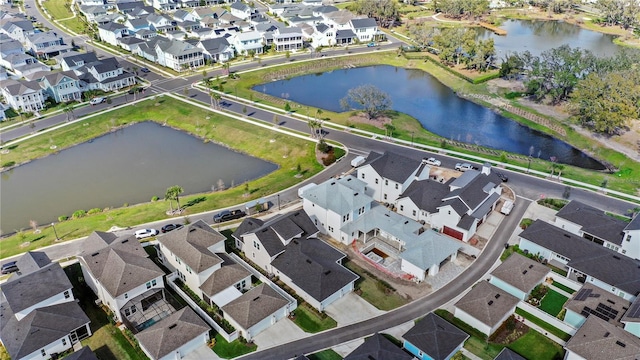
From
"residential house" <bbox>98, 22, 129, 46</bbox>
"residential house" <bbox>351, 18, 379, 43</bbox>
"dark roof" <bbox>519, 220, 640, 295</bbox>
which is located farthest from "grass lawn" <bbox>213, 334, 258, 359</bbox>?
"residential house" <bbox>98, 22, 129, 46</bbox>

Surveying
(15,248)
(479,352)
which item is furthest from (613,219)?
(15,248)

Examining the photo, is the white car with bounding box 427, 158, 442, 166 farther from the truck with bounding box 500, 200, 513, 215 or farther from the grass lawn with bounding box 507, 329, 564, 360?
the grass lawn with bounding box 507, 329, 564, 360

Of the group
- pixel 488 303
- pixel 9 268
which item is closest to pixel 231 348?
pixel 488 303

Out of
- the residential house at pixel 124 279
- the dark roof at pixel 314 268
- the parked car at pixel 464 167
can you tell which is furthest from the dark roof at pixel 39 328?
the parked car at pixel 464 167

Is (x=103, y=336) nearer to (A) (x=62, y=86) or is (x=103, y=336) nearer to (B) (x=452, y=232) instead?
(B) (x=452, y=232)

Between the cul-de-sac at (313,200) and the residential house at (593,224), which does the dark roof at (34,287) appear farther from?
the residential house at (593,224)
